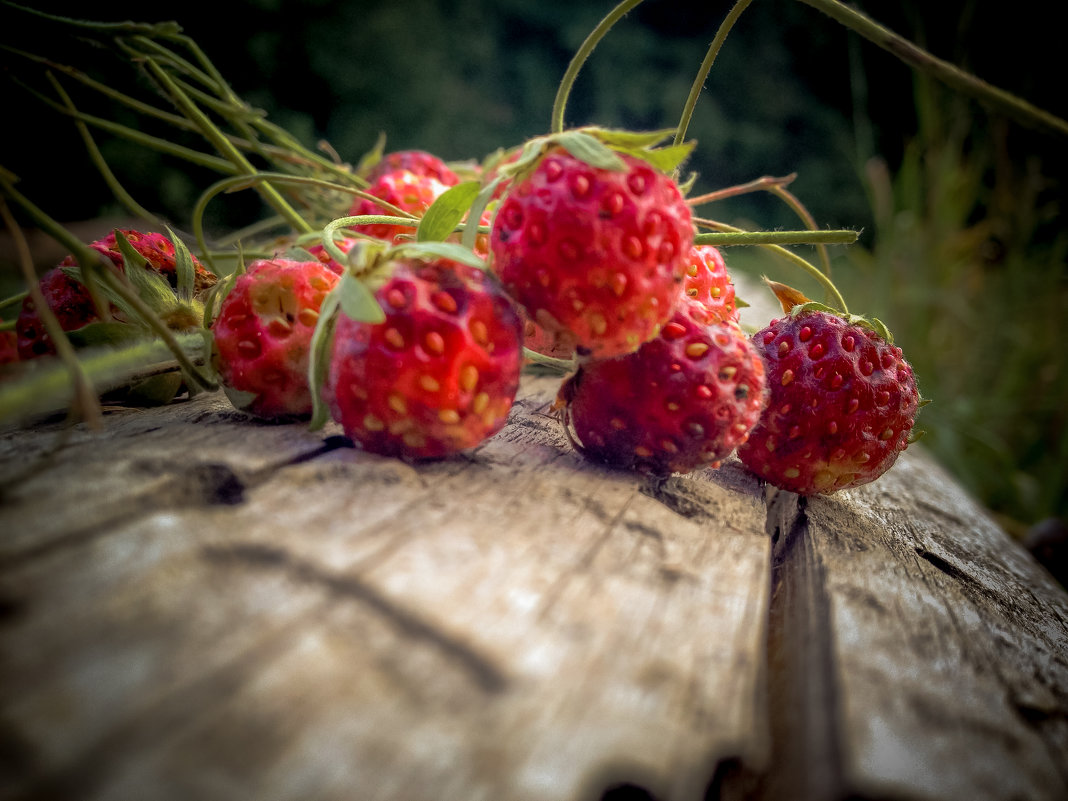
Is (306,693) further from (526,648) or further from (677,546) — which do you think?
(677,546)

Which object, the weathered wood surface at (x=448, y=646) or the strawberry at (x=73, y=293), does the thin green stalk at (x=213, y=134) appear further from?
the weathered wood surface at (x=448, y=646)

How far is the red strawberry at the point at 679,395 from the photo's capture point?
518 millimetres

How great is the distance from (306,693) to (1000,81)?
4.45 metres

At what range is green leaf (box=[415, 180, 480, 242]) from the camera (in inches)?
19.4

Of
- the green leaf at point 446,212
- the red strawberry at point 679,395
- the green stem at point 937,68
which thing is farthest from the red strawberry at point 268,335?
the green stem at point 937,68

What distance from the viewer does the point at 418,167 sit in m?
0.93

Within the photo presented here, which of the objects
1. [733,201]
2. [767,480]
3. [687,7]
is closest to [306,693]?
[767,480]

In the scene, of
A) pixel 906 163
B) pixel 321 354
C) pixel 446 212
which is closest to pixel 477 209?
pixel 446 212

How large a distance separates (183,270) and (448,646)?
0.48 metres

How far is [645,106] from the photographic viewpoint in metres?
5.07

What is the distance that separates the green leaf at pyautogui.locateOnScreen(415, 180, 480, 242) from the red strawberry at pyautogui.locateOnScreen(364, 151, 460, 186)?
430 millimetres

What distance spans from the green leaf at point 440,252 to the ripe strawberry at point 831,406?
1.10ft

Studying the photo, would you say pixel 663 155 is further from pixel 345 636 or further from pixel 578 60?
pixel 345 636

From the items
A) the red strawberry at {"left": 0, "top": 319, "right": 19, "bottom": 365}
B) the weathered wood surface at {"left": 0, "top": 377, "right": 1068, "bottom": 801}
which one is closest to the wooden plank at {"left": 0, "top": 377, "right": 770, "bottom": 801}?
the weathered wood surface at {"left": 0, "top": 377, "right": 1068, "bottom": 801}
